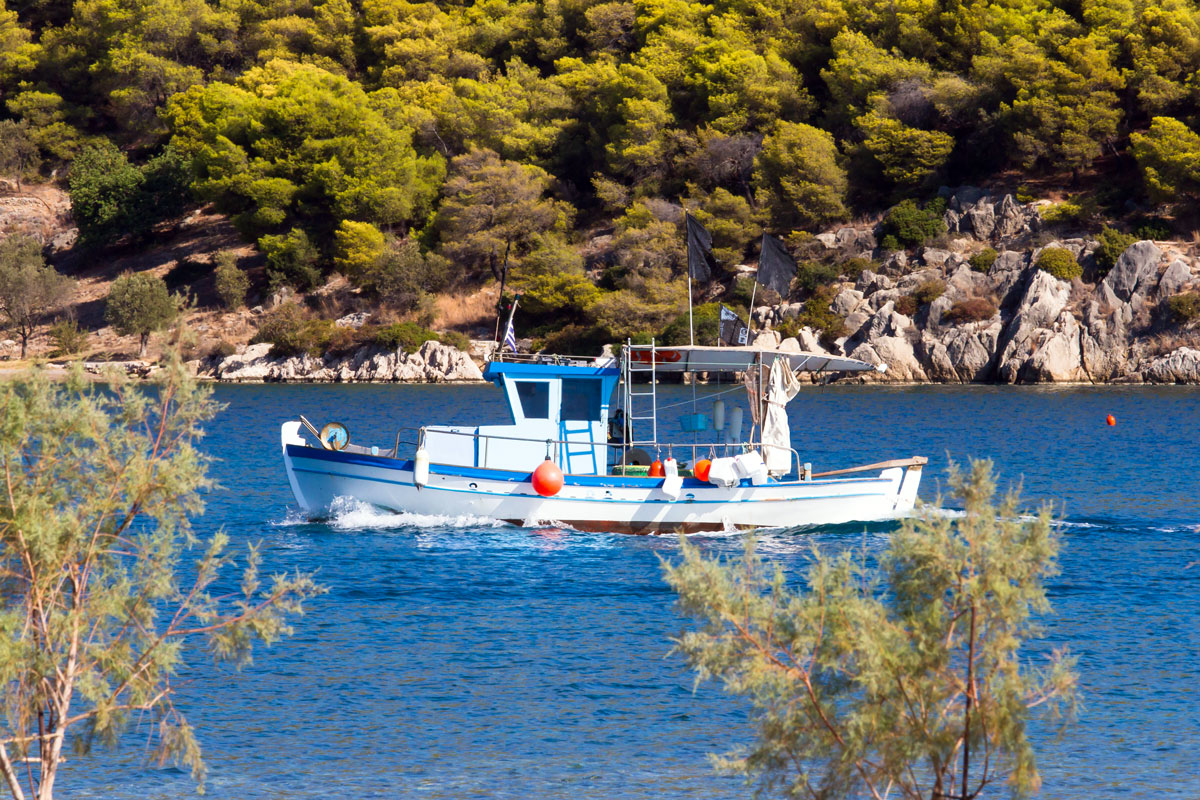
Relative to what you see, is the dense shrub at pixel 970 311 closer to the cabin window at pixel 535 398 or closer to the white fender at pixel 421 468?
the cabin window at pixel 535 398

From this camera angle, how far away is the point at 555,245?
252ft

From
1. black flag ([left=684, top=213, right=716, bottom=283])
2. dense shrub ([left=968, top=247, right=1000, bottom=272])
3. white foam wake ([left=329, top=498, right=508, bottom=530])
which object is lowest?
white foam wake ([left=329, top=498, right=508, bottom=530])

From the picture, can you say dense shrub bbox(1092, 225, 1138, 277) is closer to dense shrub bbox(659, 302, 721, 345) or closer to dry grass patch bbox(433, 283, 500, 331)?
dense shrub bbox(659, 302, 721, 345)

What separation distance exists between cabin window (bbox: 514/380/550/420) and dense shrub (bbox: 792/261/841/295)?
159 feet

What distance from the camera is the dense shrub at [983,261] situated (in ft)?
218

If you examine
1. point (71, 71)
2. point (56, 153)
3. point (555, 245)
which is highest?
point (71, 71)

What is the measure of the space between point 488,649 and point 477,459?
7.71 m

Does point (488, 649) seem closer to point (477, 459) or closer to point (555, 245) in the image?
point (477, 459)

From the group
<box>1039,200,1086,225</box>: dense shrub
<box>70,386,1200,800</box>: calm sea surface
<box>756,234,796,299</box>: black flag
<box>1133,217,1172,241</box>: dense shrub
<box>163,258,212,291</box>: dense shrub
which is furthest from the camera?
<box>163,258,212,291</box>: dense shrub

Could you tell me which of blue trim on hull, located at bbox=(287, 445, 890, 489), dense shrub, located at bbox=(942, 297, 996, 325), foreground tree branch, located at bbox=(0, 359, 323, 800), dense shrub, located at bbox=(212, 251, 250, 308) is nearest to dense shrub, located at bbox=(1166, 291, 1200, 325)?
dense shrub, located at bbox=(942, 297, 996, 325)

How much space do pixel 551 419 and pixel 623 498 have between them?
7.01ft

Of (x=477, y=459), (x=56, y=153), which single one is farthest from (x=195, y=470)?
(x=56, y=153)

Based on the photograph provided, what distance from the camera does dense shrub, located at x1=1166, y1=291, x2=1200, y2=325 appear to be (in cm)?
5894

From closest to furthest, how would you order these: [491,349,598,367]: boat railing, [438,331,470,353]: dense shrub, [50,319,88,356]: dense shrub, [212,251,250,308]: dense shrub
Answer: [491,349,598,367]: boat railing < [50,319,88,356]: dense shrub < [438,331,470,353]: dense shrub < [212,251,250,308]: dense shrub
